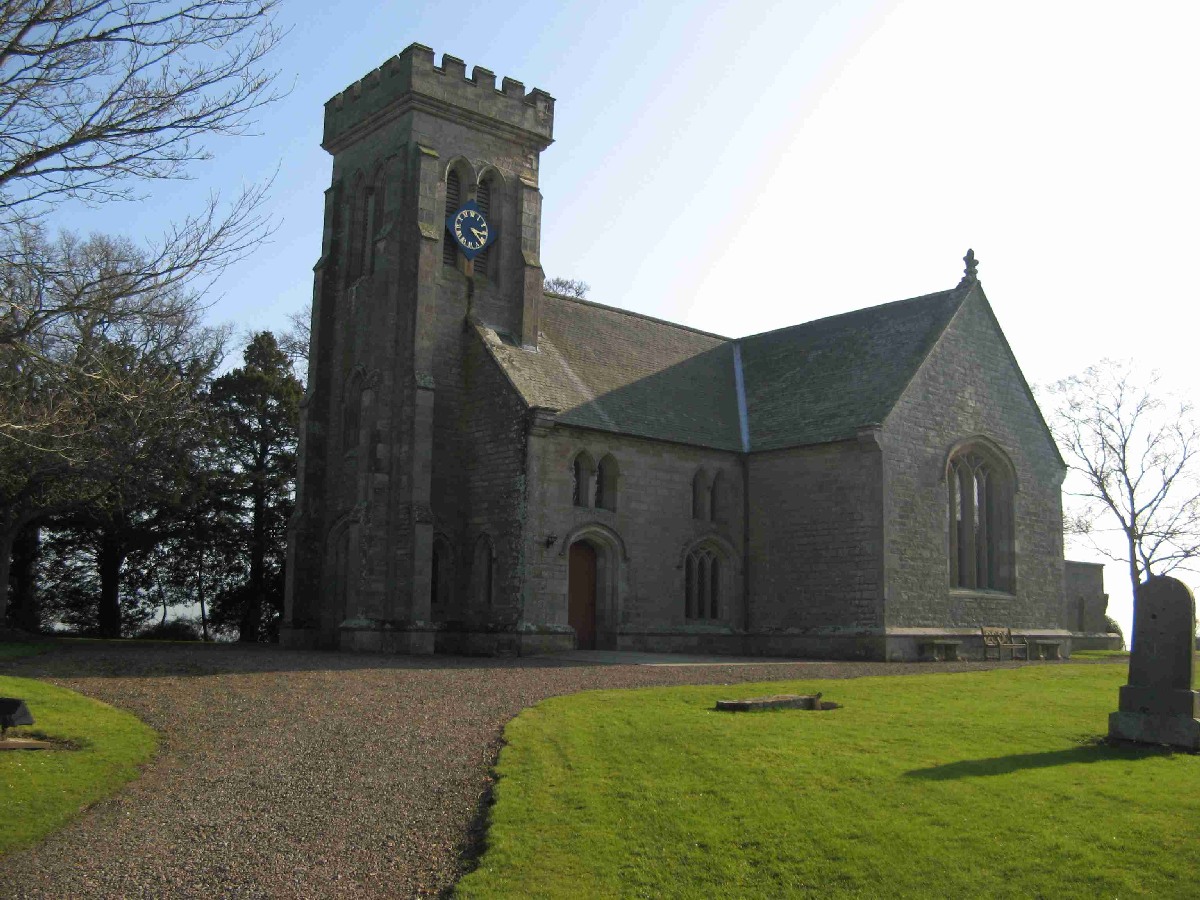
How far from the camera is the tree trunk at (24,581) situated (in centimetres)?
3925

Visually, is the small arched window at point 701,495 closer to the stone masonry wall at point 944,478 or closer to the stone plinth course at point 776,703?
the stone masonry wall at point 944,478

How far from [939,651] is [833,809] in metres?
20.9

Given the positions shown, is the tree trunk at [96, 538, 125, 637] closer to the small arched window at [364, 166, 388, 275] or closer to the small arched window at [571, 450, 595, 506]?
the small arched window at [364, 166, 388, 275]

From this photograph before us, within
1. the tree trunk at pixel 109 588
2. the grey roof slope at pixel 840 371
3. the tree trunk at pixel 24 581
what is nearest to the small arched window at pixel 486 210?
the grey roof slope at pixel 840 371

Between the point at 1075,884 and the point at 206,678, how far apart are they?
14.9 meters

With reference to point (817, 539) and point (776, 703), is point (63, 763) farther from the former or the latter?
point (817, 539)

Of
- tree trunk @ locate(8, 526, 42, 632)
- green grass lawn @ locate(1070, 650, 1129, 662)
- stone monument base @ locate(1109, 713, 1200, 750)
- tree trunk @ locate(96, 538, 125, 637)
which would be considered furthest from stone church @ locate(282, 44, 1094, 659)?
stone monument base @ locate(1109, 713, 1200, 750)

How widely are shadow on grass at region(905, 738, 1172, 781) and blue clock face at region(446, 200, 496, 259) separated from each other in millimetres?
23005

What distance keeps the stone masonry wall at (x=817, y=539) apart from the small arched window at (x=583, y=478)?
5.91 meters

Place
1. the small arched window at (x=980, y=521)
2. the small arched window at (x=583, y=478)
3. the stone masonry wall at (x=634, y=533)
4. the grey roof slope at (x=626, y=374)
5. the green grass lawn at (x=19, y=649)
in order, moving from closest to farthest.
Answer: the green grass lawn at (x=19, y=649) < the stone masonry wall at (x=634, y=533) < the small arched window at (x=583, y=478) < the grey roof slope at (x=626, y=374) < the small arched window at (x=980, y=521)

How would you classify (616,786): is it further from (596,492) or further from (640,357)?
(640,357)

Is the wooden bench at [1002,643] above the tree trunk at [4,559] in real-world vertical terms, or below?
below

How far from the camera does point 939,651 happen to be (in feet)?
99.2

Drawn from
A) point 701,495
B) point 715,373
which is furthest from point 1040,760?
point 715,373
